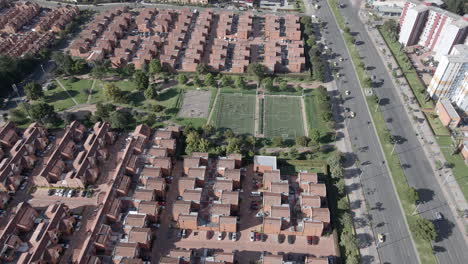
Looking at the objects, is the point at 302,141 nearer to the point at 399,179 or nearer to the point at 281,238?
the point at 399,179

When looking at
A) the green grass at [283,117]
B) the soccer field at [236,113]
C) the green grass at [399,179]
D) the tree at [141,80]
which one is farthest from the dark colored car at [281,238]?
the tree at [141,80]

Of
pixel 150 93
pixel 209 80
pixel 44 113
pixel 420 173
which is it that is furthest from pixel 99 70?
pixel 420 173

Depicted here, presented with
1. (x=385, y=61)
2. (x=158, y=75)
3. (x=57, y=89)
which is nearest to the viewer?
(x=57, y=89)

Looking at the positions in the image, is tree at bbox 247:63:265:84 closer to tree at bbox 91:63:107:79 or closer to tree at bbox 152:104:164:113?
tree at bbox 152:104:164:113

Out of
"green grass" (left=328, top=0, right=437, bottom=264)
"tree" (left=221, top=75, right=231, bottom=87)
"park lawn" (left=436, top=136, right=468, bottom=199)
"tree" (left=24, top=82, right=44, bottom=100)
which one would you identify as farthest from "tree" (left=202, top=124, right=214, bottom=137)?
"park lawn" (left=436, top=136, right=468, bottom=199)

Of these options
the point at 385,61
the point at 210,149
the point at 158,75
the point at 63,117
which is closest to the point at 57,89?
the point at 63,117

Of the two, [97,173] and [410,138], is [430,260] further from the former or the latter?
[97,173]
